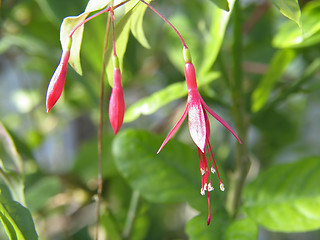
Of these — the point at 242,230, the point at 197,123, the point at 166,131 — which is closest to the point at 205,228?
the point at 242,230

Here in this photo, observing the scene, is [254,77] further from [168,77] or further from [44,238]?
[44,238]

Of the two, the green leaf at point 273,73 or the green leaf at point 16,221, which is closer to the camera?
the green leaf at point 16,221

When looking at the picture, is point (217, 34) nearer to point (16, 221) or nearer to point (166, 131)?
point (16, 221)

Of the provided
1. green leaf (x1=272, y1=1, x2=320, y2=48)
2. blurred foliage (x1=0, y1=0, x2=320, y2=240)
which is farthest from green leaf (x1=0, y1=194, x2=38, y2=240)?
green leaf (x1=272, y1=1, x2=320, y2=48)

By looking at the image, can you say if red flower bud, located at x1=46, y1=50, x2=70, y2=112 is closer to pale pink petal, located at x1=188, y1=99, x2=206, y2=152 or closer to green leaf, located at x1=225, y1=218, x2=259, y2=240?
pale pink petal, located at x1=188, y1=99, x2=206, y2=152

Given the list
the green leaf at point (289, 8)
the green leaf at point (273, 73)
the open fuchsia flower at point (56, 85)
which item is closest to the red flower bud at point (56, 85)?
the open fuchsia flower at point (56, 85)

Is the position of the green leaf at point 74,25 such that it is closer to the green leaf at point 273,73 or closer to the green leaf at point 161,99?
the green leaf at point 161,99
